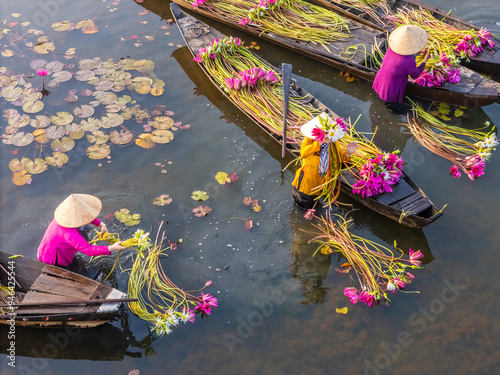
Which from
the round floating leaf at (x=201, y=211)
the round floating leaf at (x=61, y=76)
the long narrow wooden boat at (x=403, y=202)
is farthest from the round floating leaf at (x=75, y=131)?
the long narrow wooden boat at (x=403, y=202)

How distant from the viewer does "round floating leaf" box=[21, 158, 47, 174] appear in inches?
251

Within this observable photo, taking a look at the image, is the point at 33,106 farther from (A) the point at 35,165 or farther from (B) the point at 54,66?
(A) the point at 35,165

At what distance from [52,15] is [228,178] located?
5543 mm

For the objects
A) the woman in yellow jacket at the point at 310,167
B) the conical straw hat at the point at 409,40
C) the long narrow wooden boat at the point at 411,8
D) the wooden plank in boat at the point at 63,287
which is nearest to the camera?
the wooden plank in boat at the point at 63,287

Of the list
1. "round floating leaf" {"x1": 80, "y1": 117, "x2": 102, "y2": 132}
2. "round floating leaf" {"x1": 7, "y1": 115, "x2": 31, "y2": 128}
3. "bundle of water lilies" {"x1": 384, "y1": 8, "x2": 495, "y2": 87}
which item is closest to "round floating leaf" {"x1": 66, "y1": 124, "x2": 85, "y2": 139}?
"round floating leaf" {"x1": 80, "y1": 117, "x2": 102, "y2": 132}

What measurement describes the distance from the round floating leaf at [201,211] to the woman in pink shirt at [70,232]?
141 centimetres

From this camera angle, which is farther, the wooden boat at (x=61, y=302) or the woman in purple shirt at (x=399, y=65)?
the woman in purple shirt at (x=399, y=65)

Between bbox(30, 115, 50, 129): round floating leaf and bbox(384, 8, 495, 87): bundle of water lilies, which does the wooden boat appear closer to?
bbox(30, 115, 50, 129): round floating leaf

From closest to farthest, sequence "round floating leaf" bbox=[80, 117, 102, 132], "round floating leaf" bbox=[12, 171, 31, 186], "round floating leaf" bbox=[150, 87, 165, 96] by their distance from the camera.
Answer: "round floating leaf" bbox=[12, 171, 31, 186] < "round floating leaf" bbox=[80, 117, 102, 132] < "round floating leaf" bbox=[150, 87, 165, 96]

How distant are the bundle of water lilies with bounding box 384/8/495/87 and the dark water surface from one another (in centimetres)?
81

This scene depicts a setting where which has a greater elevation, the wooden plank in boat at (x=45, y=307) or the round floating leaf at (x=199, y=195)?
the wooden plank in boat at (x=45, y=307)

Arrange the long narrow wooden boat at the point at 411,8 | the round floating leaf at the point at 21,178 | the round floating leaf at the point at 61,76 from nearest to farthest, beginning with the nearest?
the round floating leaf at the point at 21,178, the long narrow wooden boat at the point at 411,8, the round floating leaf at the point at 61,76

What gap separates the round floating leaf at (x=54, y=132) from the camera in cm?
675

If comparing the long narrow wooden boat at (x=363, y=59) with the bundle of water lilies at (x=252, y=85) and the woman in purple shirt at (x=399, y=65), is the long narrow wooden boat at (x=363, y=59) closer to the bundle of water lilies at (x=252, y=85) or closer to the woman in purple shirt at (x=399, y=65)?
the woman in purple shirt at (x=399, y=65)
